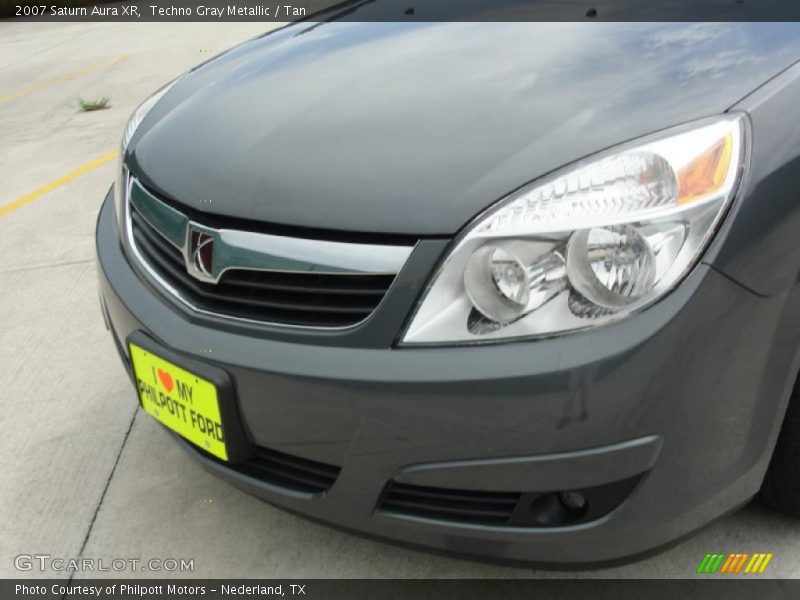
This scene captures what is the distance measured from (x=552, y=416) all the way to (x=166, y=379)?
2.67 feet

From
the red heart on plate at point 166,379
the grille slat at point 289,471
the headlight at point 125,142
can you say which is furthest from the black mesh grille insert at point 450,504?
the headlight at point 125,142

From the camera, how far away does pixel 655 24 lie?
1.92m

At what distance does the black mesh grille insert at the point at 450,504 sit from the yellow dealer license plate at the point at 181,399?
0.37 m

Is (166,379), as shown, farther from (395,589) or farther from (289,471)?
(395,589)

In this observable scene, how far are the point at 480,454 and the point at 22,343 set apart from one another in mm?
2217

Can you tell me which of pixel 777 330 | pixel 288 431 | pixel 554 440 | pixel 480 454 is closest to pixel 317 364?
pixel 288 431

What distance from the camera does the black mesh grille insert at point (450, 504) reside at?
1537 millimetres

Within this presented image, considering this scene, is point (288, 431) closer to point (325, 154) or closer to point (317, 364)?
point (317, 364)

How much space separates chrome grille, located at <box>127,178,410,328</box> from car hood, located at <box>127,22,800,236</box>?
3.8 inches

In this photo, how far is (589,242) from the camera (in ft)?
4.74

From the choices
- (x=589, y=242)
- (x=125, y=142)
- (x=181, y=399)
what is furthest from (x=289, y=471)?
(x=125, y=142)

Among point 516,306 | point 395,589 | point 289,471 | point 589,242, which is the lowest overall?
point 395,589

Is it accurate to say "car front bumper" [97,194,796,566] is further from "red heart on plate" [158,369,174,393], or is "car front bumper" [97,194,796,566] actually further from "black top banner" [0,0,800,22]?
"black top banner" [0,0,800,22]

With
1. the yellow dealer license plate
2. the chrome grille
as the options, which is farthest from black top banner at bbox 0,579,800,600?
the chrome grille
